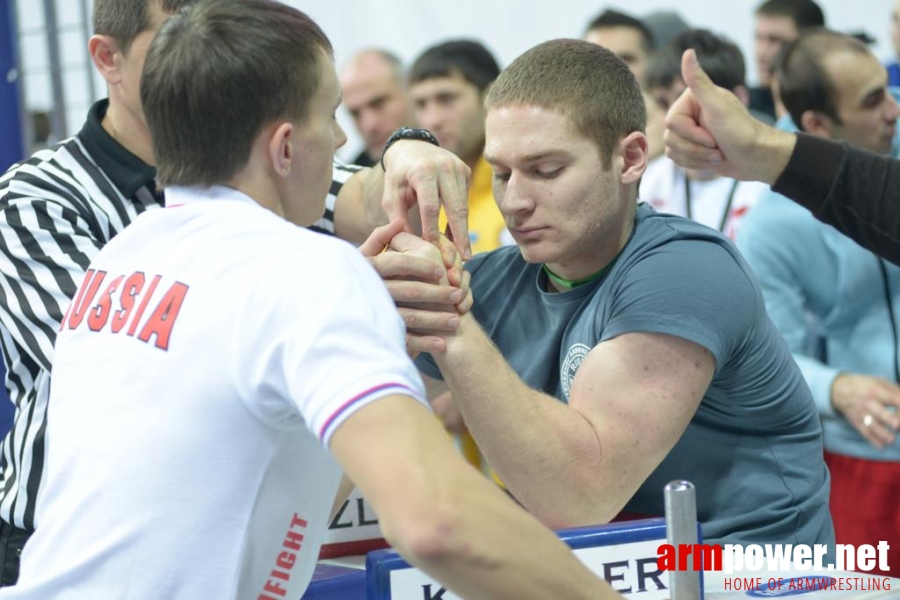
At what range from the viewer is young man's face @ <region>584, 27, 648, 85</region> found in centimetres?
480

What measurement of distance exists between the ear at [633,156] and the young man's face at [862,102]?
1442mm

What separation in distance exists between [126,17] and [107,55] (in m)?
0.08

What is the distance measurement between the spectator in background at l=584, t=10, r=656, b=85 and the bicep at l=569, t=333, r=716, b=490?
3003mm

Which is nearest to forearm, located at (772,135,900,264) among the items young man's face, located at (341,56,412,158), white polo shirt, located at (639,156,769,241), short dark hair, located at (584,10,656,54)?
white polo shirt, located at (639,156,769,241)

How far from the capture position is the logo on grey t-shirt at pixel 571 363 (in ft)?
6.78

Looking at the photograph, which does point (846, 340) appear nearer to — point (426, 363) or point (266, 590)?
point (426, 363)

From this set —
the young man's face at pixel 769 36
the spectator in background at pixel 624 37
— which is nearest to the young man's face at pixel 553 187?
the spectator in background at pixel 624 37

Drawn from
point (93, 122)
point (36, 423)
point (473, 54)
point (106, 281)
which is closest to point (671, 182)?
point (473, 54)

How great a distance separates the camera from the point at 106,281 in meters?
1.38

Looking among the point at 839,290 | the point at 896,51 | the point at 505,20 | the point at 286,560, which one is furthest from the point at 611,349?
the point at 505,20

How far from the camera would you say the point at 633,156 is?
7.09 feet

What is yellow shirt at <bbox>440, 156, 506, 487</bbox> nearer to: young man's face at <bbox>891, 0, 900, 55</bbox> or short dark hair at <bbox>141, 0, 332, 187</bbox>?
young man's face at <bbox>891, 0, 900, 55</bbox>

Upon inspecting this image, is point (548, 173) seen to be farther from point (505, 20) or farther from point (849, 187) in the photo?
point (505, 20)

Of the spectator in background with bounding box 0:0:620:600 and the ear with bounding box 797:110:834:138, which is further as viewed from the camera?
the ear with bounding box 797:110:834:138
